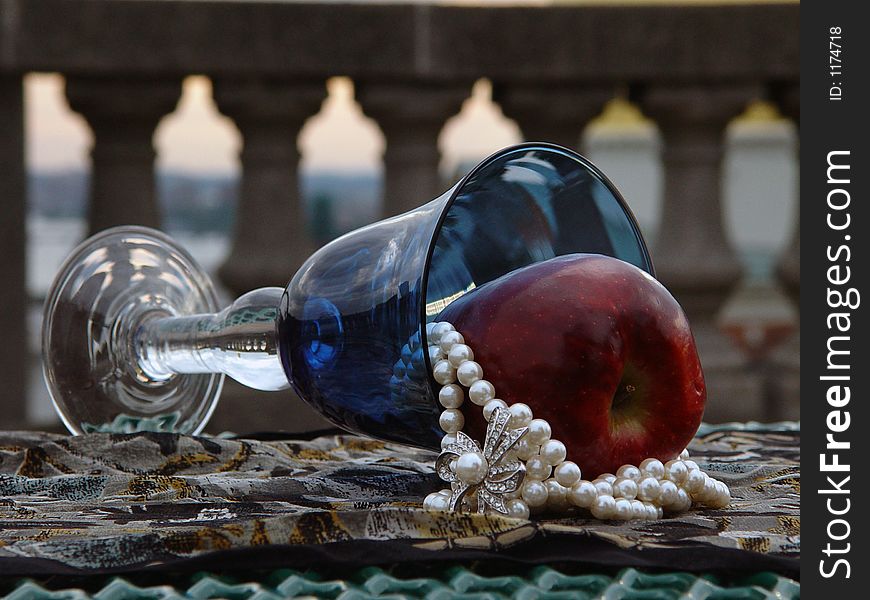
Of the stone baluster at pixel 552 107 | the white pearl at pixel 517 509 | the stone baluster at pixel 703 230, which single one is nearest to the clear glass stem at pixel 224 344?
the white pearl at pixel 517 509

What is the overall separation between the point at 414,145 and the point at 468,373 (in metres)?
1.49

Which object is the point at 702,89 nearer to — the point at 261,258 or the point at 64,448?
the point at 261,258

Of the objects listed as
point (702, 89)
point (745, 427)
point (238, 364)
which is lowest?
point (745, 427)

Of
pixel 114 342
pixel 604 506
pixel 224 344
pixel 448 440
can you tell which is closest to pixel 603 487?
pixel 604 506

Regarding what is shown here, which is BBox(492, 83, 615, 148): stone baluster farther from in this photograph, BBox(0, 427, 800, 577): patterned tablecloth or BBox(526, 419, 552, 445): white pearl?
BBox(526, 419, 552, 445): white pearl

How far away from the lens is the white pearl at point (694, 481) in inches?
36.4

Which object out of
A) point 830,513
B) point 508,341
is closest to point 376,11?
point 508,341

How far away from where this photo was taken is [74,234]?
2580mm

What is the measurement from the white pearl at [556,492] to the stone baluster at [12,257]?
1565mm

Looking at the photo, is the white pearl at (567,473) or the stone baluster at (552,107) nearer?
the white pearl at (567,473)

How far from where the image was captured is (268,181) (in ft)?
7.67

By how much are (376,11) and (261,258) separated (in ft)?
1.72

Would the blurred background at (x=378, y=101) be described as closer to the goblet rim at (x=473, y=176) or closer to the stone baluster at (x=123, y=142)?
the stone baluster at (x=123, y=142)

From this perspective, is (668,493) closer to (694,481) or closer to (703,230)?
(694,481)
